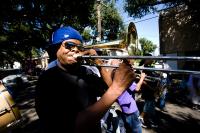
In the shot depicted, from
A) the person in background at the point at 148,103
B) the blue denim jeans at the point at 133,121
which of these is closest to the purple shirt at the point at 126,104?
the blue denim jeans at the point at 133,121

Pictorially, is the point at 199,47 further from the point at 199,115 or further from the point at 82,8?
the point at 199,115

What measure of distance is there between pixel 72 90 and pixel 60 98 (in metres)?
0.14

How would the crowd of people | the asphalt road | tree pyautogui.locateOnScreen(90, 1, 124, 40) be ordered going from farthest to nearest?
tree pyautogui.locateOnScreen(90, 1, 124, 40)
the asphalt road
the crowd of people

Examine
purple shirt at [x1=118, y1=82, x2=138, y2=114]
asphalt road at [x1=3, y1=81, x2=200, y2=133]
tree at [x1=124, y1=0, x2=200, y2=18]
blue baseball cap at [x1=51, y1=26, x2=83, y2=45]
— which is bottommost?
asphalt road at [x1=3, y1=81, x2=200, y2=133]

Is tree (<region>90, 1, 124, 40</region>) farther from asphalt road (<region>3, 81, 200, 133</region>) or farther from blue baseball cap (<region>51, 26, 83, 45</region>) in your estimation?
blue baseball cap (<region>51, 26, 83, 45</region>)

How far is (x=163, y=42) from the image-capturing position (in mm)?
23766

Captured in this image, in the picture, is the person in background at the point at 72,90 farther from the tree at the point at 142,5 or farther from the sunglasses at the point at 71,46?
the tree at the point at 142,5

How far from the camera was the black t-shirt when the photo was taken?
6.36 feet

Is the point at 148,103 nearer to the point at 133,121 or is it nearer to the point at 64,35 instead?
the point at 133,121

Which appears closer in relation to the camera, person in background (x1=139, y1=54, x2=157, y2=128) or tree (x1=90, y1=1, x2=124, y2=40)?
person in background (x1=139, y1=54, x2=157, y2=128)

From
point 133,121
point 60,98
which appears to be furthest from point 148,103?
point 60,98

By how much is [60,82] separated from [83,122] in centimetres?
49

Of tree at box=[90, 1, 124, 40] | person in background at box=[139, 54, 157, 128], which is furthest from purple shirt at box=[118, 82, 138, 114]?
tree at box=[90, 1, 124, 40]

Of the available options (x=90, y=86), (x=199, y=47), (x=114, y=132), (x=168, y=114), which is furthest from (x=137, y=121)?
(x=199, y=47)
